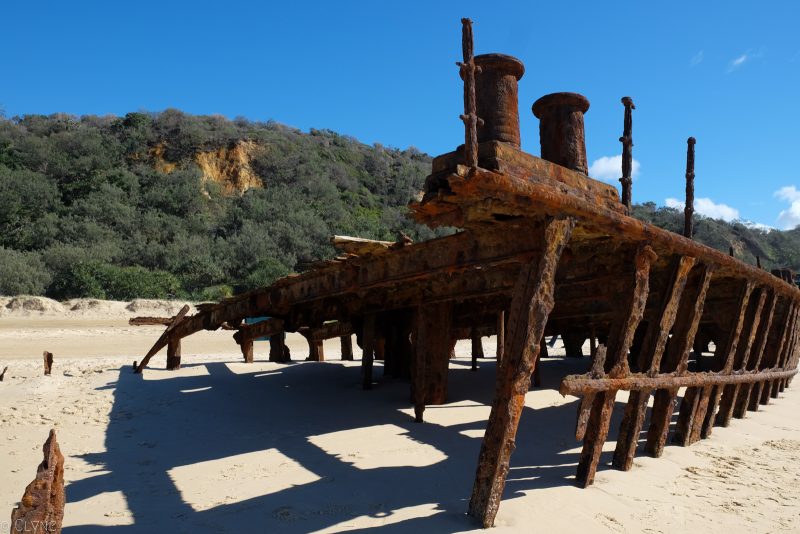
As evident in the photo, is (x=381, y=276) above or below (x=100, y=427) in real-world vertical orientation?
above

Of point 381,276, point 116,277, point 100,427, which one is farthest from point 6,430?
point 116,277

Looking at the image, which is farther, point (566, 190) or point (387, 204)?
point (387, 204)

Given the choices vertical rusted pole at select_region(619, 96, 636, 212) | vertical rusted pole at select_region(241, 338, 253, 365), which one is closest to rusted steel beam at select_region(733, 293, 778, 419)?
vertical rusted pole at select_region(619, 96, 636, 212)

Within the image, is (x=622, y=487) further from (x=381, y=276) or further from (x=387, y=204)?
(x=387, y=204)

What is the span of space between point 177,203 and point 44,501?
135 ft

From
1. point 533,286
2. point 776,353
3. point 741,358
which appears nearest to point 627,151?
point 533,286

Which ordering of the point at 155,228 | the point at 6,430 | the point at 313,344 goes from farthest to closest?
the point at 155,228 → the point at 313,344 → the point at 6,430

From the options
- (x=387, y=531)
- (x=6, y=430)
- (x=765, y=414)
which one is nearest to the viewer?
(x=387, y=531)

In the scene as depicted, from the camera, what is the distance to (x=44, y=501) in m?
2.40

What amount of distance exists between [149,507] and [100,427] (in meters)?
3.39

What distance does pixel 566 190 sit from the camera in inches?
180

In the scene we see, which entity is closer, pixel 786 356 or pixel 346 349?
pixel 786 356

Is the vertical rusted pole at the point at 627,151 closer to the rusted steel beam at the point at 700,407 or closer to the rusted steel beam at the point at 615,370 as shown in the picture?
the rusted steel beam at the point at 615,370

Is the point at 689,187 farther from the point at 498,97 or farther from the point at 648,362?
the point at 498,97
